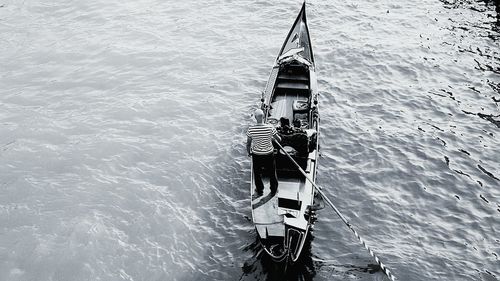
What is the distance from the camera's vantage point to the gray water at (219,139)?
36.3 feet

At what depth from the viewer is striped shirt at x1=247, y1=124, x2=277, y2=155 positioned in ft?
34.1

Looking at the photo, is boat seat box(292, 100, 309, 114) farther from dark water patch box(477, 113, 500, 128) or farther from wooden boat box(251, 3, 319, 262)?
dark water patch box(477, 113, 500, 128)

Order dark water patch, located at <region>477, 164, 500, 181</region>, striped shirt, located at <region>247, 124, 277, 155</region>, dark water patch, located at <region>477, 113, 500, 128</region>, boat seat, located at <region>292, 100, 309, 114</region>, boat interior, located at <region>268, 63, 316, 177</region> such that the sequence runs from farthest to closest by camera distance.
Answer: dark water patch, located at <region>477, 113, 500, 128</region> < boat seat, located at <region>292, 100, 309, 114</region> < dark water patch, located at <region>477, 164, 500, 181</region> < boat interior, located at <region>268, 63, 316, 177</region> < striped shirt, located at <region>247, 124, 277, 155</region>

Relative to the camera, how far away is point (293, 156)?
12.3 m

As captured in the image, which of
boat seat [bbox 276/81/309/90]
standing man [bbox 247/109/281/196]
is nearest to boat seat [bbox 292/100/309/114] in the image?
boat seat [bbox 276/81/309/90]

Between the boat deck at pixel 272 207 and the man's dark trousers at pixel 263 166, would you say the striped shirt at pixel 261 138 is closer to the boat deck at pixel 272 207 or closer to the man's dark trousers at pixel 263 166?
the man's dark trousers at pixel 263 166

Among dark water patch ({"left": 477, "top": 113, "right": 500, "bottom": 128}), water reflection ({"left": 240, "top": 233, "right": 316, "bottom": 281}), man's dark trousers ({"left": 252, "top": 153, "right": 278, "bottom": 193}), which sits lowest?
water reflection ({"left": 240, "top": 233, "right": 316, "bottom": 281})

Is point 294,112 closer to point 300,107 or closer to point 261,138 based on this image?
point 300,107

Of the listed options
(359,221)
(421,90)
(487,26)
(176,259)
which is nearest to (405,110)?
(421,90)

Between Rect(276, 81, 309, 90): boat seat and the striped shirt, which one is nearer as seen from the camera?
the striped shirt

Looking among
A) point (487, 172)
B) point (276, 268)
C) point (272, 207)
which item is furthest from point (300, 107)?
point (487, 172)

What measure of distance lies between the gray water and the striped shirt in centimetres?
259

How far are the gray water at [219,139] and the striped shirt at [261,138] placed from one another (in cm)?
259

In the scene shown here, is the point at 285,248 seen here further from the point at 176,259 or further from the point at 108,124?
the point at 108,124
